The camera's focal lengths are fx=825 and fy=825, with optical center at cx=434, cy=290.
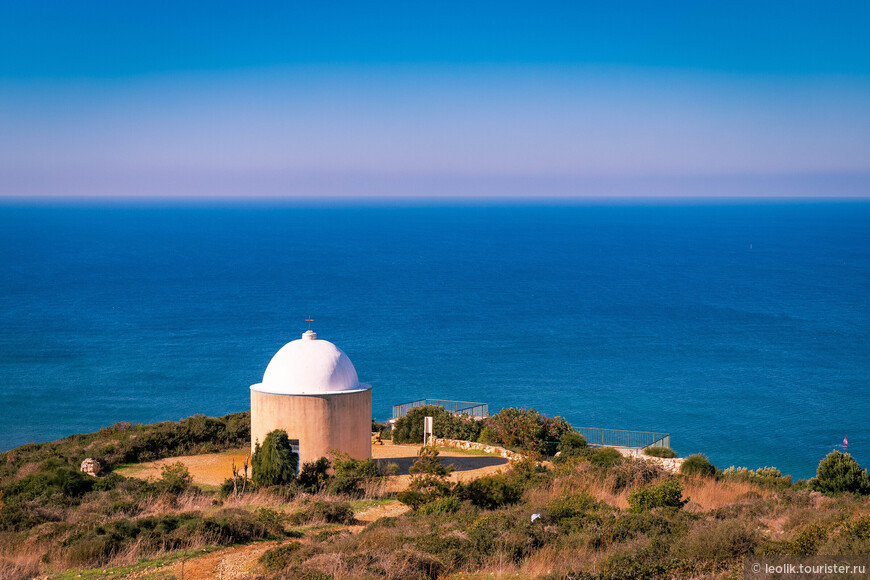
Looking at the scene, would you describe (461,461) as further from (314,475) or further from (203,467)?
(203,467)

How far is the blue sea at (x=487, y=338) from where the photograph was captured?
46031 millimetres

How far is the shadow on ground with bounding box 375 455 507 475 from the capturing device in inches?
867

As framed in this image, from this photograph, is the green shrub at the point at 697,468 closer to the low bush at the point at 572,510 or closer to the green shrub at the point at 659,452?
the green shrub at the point at 659,452

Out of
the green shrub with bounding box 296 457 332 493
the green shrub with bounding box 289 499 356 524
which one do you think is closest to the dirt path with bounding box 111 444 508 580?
the green shrub with bounding box 289 499 356 524

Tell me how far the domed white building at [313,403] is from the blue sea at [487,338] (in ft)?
73.4

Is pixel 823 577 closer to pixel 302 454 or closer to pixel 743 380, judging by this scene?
pixel 302 454

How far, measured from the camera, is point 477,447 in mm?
24469

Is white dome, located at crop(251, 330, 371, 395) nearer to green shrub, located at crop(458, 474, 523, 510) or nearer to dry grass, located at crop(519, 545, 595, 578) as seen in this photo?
green shrub, located at crop(458, 474, 523, 510)

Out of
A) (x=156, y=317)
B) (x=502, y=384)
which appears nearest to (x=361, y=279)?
(x=156, y=317)

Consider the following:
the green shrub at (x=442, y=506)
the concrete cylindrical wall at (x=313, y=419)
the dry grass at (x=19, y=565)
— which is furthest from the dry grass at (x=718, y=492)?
the dry grass at (x=19, y=565)

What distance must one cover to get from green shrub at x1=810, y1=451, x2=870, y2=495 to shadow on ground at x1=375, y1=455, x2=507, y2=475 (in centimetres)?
801

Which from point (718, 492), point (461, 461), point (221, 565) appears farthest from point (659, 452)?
point (221, 565)

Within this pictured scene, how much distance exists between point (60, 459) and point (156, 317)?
189 ft

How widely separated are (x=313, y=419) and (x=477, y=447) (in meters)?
6.45
